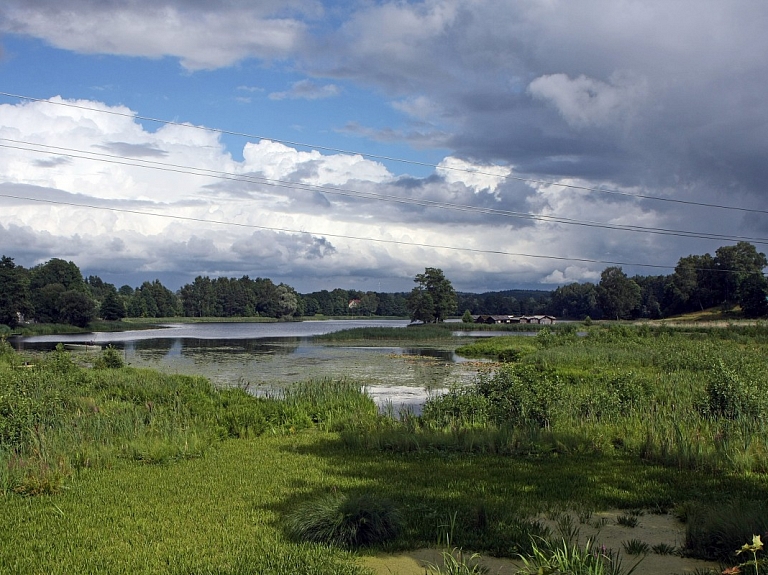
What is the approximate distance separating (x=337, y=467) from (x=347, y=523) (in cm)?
398

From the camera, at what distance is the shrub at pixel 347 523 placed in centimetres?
678

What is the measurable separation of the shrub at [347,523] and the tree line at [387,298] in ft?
285

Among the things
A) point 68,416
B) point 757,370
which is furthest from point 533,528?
point 757,370

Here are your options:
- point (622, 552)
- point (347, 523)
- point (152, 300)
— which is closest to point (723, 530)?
point (622, 552)

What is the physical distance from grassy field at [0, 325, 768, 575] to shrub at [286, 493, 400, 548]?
0.23 ft

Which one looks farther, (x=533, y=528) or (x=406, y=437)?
(x=406, y=437)

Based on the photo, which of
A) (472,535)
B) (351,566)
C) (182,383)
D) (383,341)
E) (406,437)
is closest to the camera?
(351,566)

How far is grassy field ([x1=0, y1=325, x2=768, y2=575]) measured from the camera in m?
6.70

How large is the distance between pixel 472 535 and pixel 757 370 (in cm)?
2092

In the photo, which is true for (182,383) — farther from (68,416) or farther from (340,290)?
(340,290)

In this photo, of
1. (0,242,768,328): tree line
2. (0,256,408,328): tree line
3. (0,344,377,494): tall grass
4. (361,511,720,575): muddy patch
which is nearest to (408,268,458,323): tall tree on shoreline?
(0,242,768,328): tree line

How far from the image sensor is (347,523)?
6848 millimetres

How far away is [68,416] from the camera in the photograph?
44.6 ft

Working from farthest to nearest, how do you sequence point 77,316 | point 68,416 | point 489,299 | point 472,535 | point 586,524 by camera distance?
point 489,299 < point 77,316 < point 68,416 < point 586,524 < point 472,535
